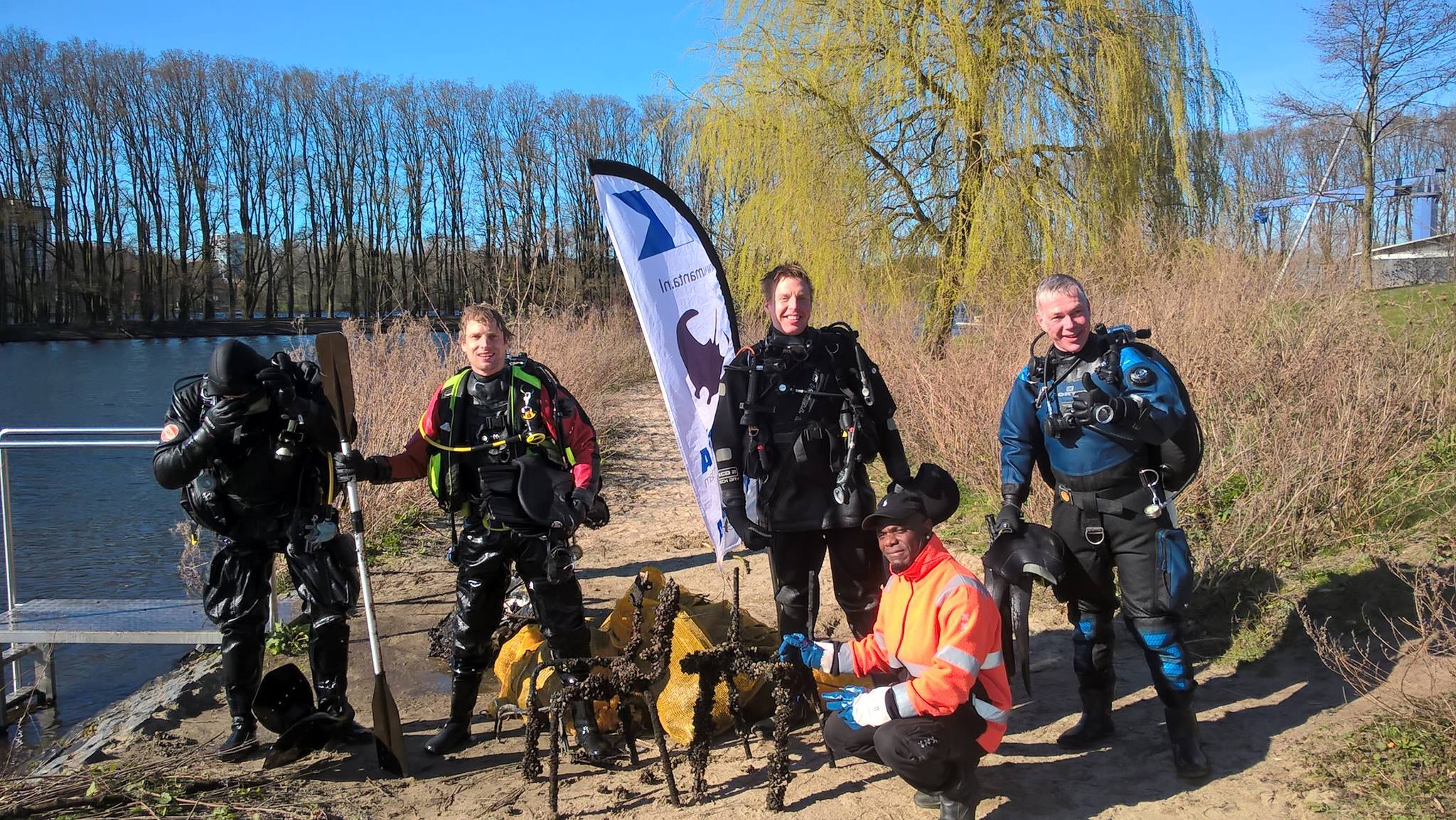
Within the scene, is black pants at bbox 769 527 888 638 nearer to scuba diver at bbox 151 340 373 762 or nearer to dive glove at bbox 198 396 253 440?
scuba diver at bbox 151 340 373 762

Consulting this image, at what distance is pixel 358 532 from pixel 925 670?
232cm

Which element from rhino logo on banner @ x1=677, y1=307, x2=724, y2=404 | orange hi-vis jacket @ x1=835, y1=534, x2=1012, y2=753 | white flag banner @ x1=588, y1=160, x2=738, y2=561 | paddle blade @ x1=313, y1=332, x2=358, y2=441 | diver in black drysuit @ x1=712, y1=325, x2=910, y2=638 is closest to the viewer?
orange hi-vis jacket @ x1=835, y1=534, x2=1012, y2=753

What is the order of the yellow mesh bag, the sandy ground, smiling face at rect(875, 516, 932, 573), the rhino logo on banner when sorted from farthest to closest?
1. the rhino logo on banner
2. the yellow mesh bag
3. the sandy ground
4. smiling face at rect(875, 516, 932, 573)

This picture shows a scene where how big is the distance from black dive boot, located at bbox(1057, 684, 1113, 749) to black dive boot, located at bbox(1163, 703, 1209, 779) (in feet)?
0.98

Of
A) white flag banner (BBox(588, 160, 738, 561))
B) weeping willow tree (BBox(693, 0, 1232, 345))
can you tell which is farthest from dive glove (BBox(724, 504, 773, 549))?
weeping willow tree (BBox(693, 0, 1232, 345))

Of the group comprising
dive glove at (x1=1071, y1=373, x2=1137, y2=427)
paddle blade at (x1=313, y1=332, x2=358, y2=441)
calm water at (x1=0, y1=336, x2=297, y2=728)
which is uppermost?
paddle blade at (x1=313, y1=332, x2=358, y2=441)

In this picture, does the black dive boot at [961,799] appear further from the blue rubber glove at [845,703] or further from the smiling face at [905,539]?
the smiling face at [905,539]

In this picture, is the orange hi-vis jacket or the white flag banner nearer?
the orange hi-vis jacket

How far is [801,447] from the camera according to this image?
11.8ft

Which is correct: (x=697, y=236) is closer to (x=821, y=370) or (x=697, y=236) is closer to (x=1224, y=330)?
(x=821, y=370)

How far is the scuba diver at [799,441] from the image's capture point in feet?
11.8

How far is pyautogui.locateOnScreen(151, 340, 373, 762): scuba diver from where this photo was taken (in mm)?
3600

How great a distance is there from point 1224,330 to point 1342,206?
12.0 feet

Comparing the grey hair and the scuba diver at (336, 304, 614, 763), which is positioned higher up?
the grey hair
